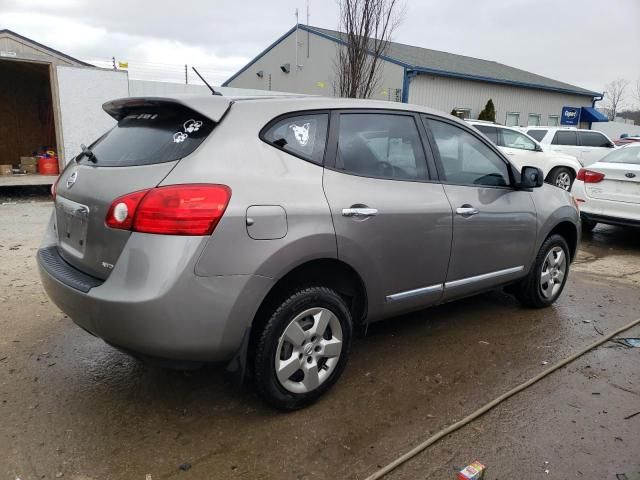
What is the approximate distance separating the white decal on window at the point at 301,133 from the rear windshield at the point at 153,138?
0.47m

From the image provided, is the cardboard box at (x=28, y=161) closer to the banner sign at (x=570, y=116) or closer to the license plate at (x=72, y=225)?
the license plate at (x=72, y=225)

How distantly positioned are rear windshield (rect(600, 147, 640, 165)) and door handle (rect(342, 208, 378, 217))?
6.22 meters

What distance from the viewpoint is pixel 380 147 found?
10.4ft

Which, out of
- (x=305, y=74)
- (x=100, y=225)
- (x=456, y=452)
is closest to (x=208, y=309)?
(x=100, y=225)

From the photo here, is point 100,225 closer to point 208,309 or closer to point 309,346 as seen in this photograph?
point 208,309

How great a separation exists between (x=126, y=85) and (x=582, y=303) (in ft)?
31.9

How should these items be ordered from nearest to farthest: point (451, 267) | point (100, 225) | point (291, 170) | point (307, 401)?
point (100, 225), point (291, 170), point (307, 401), point (451, 267)

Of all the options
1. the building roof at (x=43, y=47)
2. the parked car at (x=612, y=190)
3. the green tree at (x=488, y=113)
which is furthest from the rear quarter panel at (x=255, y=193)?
the green tree at (x=488, y=113)

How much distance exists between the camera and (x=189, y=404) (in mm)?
2891

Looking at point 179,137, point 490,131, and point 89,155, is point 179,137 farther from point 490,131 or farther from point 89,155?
point 490,131

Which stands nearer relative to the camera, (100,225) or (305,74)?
(100,225)

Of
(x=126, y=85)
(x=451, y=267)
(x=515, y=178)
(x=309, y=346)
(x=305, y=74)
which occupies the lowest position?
(x=309, y=346)

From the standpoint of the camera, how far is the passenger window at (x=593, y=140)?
1514 centimetres

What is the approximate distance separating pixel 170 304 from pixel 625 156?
7.77 meters
